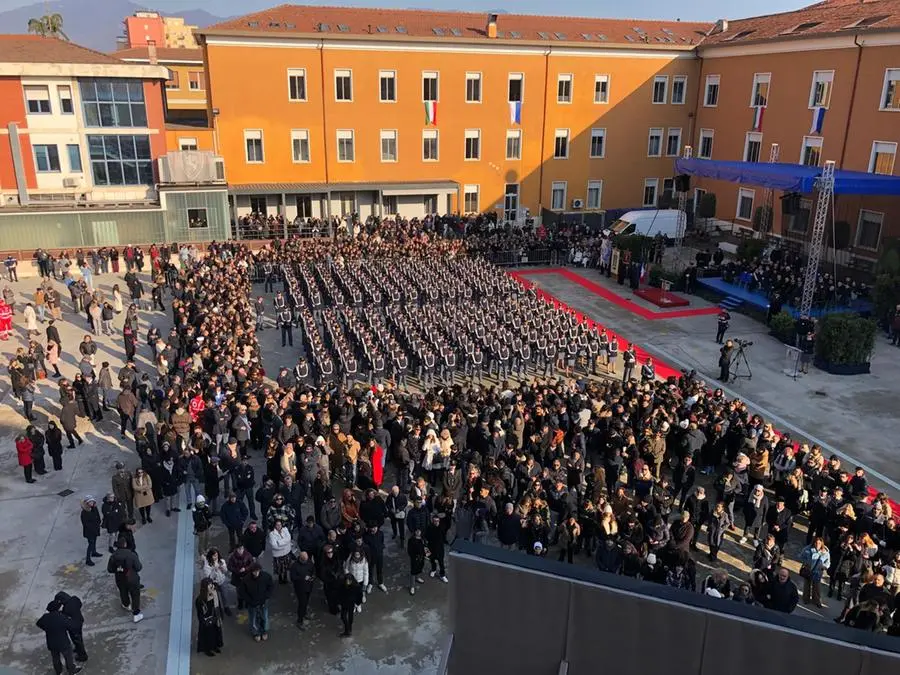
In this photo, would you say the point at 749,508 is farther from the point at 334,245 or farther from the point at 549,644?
the point at 334,245

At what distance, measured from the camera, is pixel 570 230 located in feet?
123

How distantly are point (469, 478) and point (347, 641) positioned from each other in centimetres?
325

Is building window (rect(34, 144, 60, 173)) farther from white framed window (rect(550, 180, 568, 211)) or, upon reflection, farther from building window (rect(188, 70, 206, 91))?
building window (rect(188, 70, 206, 91))

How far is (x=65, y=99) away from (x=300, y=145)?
10851 mm

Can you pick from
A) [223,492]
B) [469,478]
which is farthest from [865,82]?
[223,492]

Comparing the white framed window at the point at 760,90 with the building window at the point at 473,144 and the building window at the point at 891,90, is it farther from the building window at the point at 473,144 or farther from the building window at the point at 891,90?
the building window at the point at 473,144

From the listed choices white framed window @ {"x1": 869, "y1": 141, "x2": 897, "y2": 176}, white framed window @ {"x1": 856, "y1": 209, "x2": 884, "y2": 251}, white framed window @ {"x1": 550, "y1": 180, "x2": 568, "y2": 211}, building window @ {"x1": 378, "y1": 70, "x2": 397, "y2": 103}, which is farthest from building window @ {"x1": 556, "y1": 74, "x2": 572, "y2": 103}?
white framed window @ {"x1": 856, "y1": 209, "x2": 884, "y2": 251}

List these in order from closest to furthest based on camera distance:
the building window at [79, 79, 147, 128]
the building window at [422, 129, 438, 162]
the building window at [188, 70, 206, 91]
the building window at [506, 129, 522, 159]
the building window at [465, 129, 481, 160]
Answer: the building window at [79, 79, 147, 128] < the building window at [422, 129, 438, 162] < the building window at [465, 129, 481, 160] < the building window at [506, 129, 522, 159] < the building window at [188, 70, 206, 91]

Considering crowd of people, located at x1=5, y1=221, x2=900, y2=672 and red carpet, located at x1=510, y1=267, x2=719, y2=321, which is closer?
crowd of people, located at x1=5, y1=221, x2=900, y2=672

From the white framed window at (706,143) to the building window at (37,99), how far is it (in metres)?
34.6

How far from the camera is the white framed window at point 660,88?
41.2m

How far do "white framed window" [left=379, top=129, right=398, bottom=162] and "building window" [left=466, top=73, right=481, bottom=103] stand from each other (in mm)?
4610

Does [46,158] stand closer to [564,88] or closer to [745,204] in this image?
[564,88]

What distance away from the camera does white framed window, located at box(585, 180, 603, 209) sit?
42.0 metres
